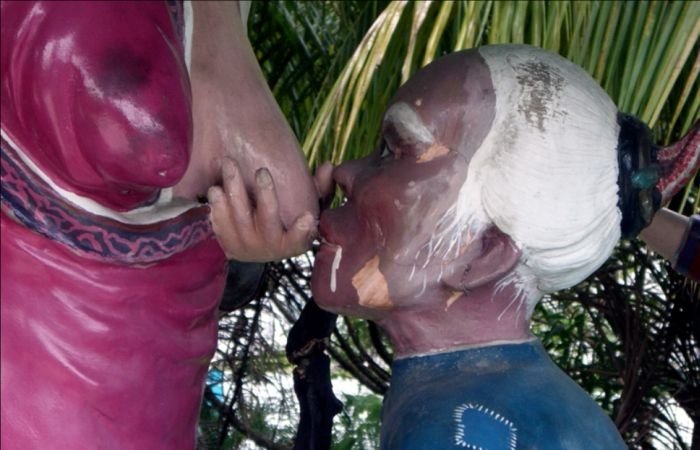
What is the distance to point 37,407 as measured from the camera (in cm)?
76

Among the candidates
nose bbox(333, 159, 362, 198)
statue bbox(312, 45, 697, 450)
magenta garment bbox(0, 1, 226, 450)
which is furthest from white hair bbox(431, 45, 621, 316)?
magenta garment bbox(0, 1, 226, 450)

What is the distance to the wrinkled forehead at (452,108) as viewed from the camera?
35.4 inches

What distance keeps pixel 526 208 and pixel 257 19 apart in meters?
1.41

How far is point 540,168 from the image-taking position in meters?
0.89

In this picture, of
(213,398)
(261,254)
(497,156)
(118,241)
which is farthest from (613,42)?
(213,398)

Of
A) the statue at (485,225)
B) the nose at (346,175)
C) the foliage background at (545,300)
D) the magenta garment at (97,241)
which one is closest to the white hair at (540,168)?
the statue at (485,225)

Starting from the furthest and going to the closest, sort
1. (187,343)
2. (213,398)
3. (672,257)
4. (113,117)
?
1. (213,398)
2. (672,257)
3. (187,343)
4. (113,117)

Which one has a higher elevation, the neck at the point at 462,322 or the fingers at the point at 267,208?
the fingers at the point at 267,208

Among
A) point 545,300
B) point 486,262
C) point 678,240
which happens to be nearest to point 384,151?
point 486,262

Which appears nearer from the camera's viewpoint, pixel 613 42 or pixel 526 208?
pixel 526 208

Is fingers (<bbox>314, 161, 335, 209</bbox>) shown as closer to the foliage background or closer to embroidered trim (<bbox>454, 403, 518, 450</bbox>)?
embroidered trim (<bbox>454, 403, 518, 450</bbox>)

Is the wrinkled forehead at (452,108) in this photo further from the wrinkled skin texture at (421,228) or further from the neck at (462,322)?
the neck at (462,322)

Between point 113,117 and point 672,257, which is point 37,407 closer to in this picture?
point 113,117

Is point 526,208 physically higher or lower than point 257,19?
lower
